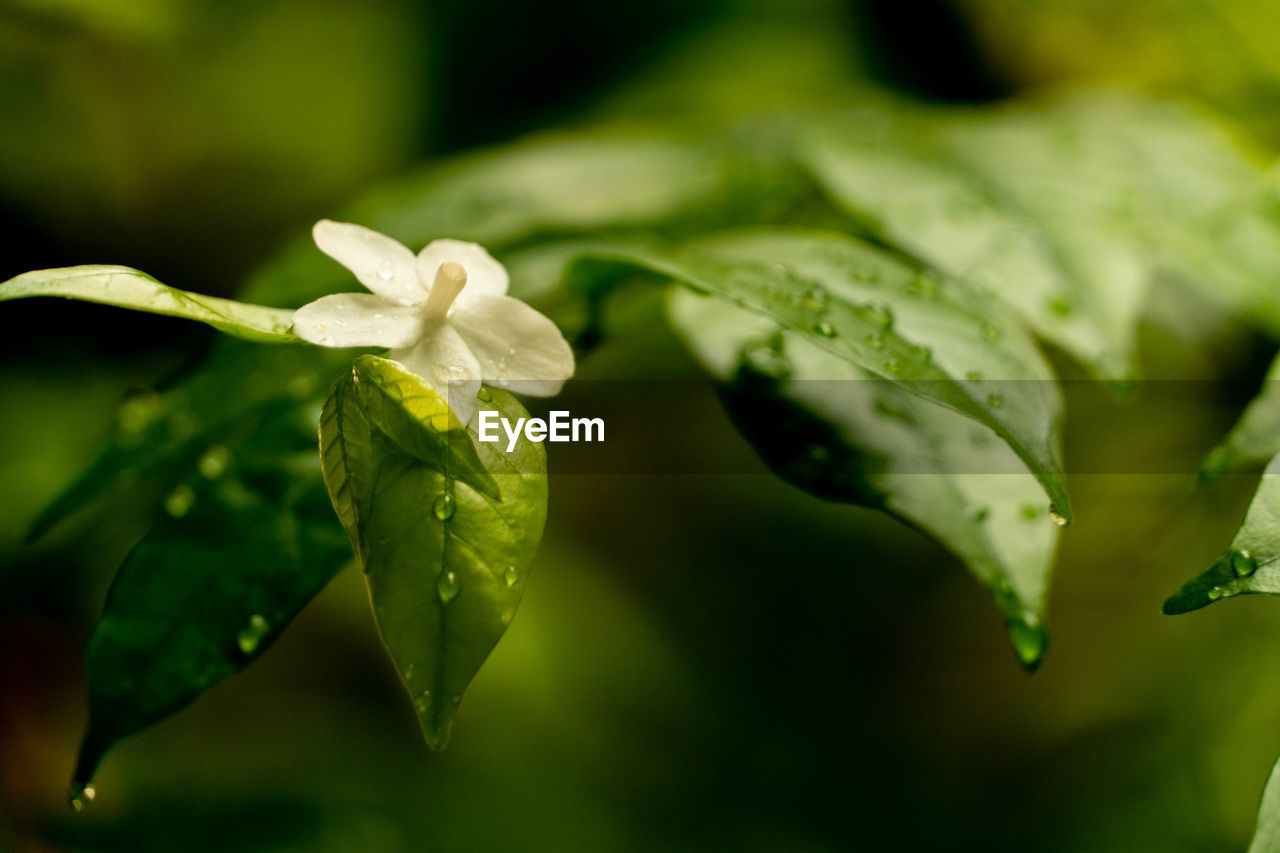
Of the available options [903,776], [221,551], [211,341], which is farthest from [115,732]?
[903,776]

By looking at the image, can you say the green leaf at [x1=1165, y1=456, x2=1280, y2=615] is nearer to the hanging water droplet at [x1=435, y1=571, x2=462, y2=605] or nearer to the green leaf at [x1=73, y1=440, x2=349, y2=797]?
the hanging water droplet at [x1=435, y1=571, x2=462, y2=605]

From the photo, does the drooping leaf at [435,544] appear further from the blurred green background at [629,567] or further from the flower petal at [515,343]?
the blurred green background at [629,567]

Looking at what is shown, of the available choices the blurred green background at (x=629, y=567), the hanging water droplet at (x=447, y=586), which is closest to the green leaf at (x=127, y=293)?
the hanging water droplet at (x=447, y=586)

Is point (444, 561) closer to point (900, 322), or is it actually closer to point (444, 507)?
point (444, 507)

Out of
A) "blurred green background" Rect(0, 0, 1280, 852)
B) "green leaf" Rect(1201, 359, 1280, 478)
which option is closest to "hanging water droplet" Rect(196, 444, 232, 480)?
"blurred green background" Rect(0, 0, 1280, 852)

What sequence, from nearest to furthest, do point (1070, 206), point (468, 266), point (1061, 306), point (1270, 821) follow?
point (1270, 821)
point (468, 266)
point (1061, 306)
point (1070, 206)

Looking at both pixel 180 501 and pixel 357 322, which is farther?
pixel 180 501

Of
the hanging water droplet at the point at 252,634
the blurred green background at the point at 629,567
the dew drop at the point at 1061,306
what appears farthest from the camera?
the blurred green background at the point at 629,567

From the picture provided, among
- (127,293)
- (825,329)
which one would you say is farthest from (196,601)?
(825,329)
